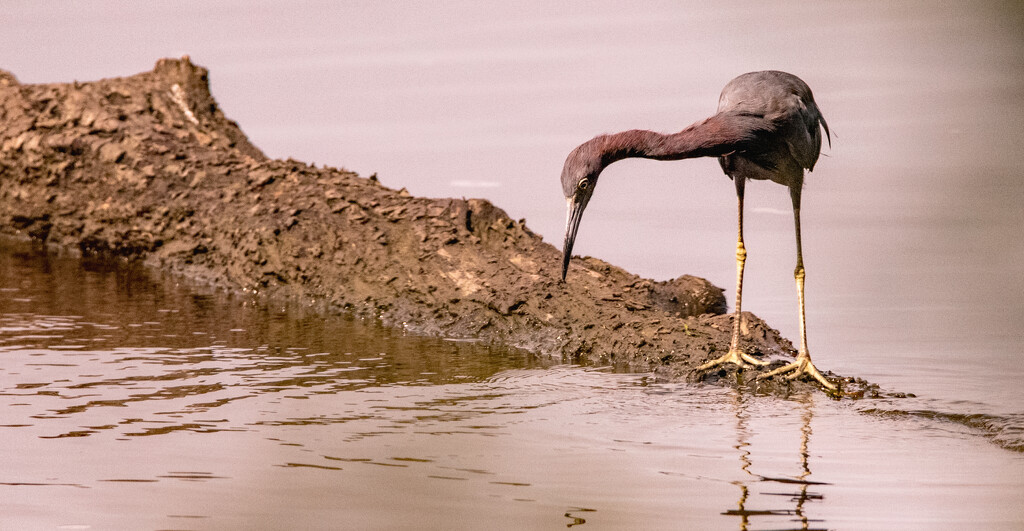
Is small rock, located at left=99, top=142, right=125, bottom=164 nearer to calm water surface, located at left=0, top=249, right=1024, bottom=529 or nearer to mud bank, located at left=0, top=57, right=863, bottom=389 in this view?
mud bank, located at left=0, top=57, right=863, bottom=389

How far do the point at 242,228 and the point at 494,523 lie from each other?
5.88 meters

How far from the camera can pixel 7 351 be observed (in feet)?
24.1

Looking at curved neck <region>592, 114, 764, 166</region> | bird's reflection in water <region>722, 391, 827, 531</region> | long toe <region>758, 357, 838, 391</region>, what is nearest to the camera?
bird's reflection in water <region>722, 391, 827, 531</region>

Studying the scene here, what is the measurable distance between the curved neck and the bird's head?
8cm

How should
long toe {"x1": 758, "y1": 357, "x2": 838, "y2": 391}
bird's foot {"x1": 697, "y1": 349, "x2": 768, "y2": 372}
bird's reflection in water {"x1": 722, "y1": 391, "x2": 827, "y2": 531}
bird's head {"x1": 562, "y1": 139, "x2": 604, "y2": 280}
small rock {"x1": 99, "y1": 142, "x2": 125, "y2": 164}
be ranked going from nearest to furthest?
bird's reflection in water {"x1": 722, "y1": 391, "x2": 827, "y2": 531} → bird's head {"x1": 562, "y1": 139, "x2": 604, "y2": 280} → long toe {"x1": 758, "y1": 357, "x2": 838, "y2": 391} → bird's foot {"x1": 697, "y1": 349, "x2": 768, "y2": 372} → small rock {"x1": 99, "y1": 142, "x2": 125, "y2": 164}

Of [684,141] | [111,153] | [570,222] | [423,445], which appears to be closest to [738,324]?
[684,141]

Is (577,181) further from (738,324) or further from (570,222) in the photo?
(738,324)

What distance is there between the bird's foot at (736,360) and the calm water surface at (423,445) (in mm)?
270

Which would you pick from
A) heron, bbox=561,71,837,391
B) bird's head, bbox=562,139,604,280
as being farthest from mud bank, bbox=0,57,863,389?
bird's head, bbox=562,139,604,280

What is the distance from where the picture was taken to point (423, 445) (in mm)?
5449

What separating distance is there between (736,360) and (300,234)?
3686mm

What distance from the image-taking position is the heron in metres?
6.51

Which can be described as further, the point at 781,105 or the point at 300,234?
the point at 300,234

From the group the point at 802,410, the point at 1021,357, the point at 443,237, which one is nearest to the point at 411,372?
the point at 443,237
